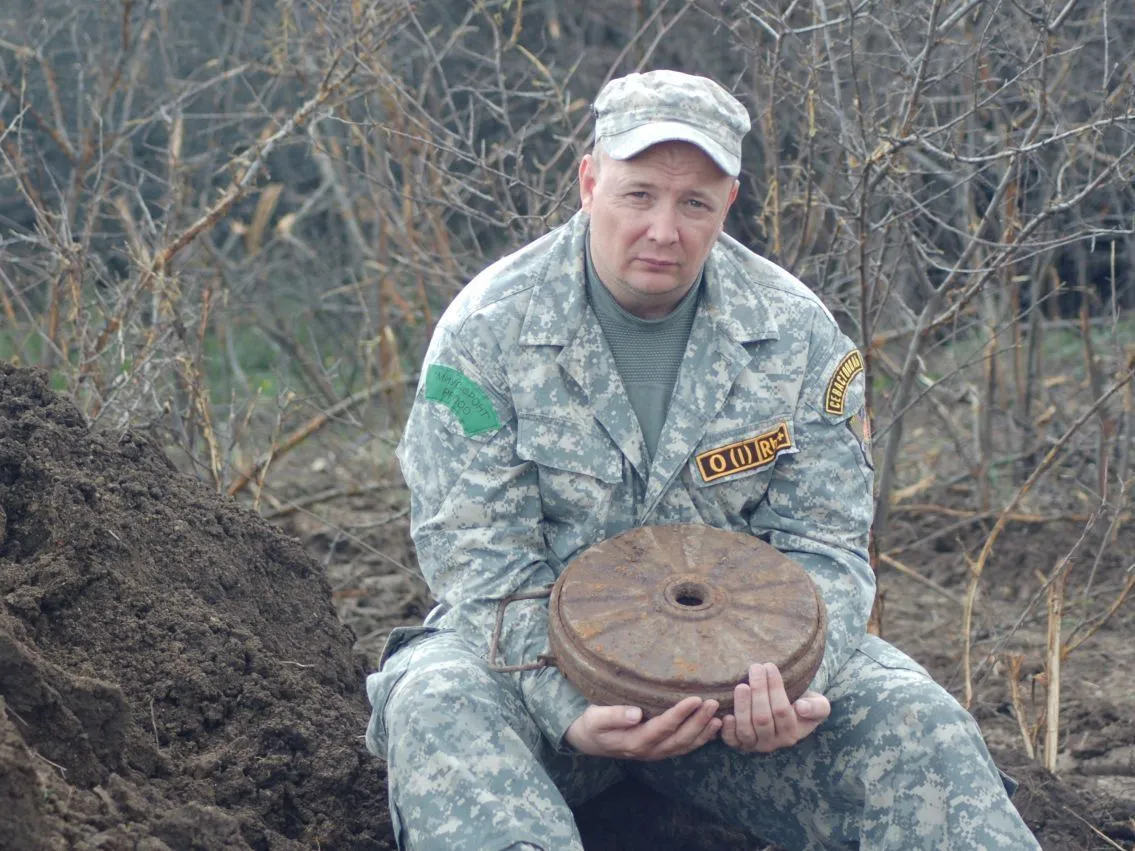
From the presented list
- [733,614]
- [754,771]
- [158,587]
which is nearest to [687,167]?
[733,614]

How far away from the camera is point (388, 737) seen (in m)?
2.97

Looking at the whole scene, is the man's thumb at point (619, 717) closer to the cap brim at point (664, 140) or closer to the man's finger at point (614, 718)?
the man's finger at point (614, 718)

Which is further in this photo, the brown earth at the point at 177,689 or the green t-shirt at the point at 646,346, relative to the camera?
the green t-shirt at the point at 646,346

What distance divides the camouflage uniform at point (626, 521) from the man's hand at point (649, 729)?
0.10 m

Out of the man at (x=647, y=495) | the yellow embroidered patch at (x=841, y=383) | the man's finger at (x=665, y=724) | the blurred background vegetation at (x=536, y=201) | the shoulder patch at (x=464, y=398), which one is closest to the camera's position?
the man's finger at (x=665, y=724)

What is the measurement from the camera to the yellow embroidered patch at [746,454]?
3188 mm

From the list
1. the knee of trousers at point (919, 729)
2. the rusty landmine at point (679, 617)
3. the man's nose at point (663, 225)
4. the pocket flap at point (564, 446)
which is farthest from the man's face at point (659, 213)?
the knee of trousers at point (919, 729)

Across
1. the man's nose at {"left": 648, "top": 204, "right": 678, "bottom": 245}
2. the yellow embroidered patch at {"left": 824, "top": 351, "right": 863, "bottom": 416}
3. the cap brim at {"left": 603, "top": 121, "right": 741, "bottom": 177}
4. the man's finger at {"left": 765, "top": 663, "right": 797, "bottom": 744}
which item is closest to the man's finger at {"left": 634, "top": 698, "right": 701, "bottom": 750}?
the man's finger at {"left": 765, "top": 663, "right": 797, "bottom": 744}

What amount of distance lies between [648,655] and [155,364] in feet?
8.10

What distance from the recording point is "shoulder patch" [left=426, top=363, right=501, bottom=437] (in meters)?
3.11

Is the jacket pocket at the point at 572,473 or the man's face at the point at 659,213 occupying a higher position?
the man's face at the point at 659,213

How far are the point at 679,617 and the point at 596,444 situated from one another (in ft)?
1.48

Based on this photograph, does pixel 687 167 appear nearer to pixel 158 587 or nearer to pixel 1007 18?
pixel 158 587

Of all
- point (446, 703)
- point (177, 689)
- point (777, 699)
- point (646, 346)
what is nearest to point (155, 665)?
point (177, 689)
